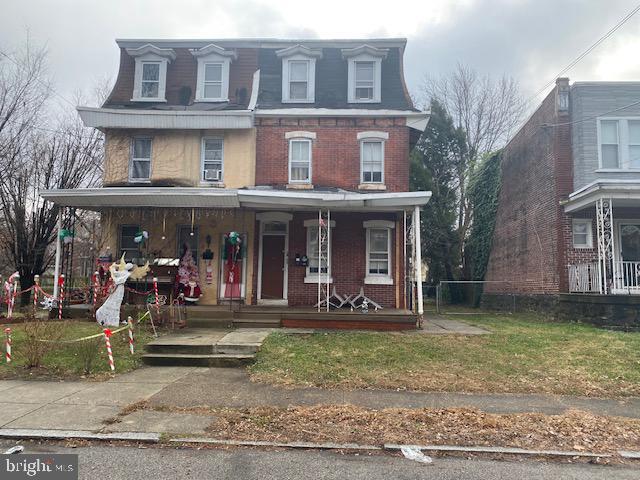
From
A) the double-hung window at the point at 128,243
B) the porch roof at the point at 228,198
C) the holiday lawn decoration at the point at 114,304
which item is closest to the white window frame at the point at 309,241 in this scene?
the porch roof at the point at 228,198

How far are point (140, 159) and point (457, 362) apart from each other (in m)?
11.9

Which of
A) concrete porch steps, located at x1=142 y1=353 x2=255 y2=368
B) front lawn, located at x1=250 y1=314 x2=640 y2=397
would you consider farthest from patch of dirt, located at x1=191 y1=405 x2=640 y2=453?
concrete porch steps, located at x1=142 y1=353 x2=255 y2=368

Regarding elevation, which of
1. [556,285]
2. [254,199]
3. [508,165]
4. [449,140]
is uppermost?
[449,140]

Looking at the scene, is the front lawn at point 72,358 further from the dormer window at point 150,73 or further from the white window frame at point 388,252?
the dormer window at point 150,73

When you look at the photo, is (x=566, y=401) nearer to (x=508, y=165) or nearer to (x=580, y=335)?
(x=580, y=335)

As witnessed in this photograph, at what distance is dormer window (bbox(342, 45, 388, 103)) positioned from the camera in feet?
50.4

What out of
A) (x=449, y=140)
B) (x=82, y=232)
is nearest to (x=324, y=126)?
(x=449, y=140)

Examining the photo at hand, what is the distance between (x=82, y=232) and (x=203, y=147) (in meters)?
29.7

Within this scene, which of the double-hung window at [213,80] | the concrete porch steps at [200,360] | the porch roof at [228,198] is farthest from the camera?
the double-hung window at [213,80]

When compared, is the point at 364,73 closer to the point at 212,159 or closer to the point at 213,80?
the point at 213,80

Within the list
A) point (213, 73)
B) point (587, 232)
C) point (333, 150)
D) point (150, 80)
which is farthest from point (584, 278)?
point (150, 80)

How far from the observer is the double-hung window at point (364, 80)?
15.5m

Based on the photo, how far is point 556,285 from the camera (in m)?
15.6

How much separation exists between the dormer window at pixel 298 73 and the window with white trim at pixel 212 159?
2.85 m
